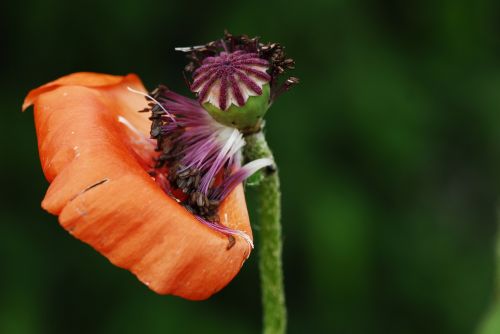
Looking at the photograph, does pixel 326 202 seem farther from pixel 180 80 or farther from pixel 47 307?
pixel 47 307

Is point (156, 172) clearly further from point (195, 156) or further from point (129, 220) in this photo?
point (129, 220)

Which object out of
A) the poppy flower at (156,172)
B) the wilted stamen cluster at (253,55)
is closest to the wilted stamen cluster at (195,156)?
the poppy flower at (156,172)

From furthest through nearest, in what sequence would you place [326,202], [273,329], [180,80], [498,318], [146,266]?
[180,80]
[326,202]
[273,329]
[498,318]
[146,266]

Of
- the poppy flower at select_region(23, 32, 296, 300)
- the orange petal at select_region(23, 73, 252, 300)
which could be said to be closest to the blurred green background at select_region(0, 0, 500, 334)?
the poppy flower at select_region(23, 32, 296, 300)

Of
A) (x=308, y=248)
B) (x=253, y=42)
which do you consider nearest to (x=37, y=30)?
(x=308, y=248)

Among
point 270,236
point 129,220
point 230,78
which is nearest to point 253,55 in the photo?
point 230,78

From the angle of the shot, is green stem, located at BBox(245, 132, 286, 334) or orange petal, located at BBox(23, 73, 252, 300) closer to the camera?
orange petal, located at BBox(23, 73, 252, 300)

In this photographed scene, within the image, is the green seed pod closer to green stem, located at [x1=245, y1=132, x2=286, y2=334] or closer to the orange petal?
green stem, located at [x1=245, y1=132, x2=286, y2=334]
